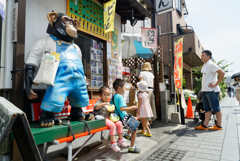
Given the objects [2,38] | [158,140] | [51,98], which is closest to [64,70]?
[51,98]

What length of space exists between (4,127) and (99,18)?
13.4 feet

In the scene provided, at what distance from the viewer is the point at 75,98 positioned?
2730 mm

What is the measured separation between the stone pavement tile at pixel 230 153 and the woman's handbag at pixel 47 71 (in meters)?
3.36

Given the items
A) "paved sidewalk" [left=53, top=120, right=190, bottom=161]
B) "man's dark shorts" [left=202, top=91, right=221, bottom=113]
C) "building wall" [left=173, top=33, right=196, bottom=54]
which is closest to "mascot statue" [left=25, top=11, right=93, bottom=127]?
"paved sidewalk" [left=53, top=120, right=190, bottom=161]

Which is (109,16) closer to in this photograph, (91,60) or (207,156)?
(91,60)

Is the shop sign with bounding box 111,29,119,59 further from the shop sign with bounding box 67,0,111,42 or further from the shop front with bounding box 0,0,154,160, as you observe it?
the shop sign with bounding box 67,0,111,42

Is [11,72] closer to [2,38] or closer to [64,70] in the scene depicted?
[2,38]

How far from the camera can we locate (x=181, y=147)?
3570mm

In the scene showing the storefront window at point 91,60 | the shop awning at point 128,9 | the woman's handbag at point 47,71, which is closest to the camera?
the woman's handbag at point 47,71

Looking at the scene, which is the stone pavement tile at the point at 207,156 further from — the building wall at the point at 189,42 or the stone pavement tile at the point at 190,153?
the building wall at the point at 189,42

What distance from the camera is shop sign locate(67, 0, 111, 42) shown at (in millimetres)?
3852

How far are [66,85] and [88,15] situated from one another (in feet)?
8.27

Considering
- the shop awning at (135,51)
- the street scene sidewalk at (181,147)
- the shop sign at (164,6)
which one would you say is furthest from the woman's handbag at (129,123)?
the shop sign at (164,6)

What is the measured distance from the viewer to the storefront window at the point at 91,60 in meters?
4.53
